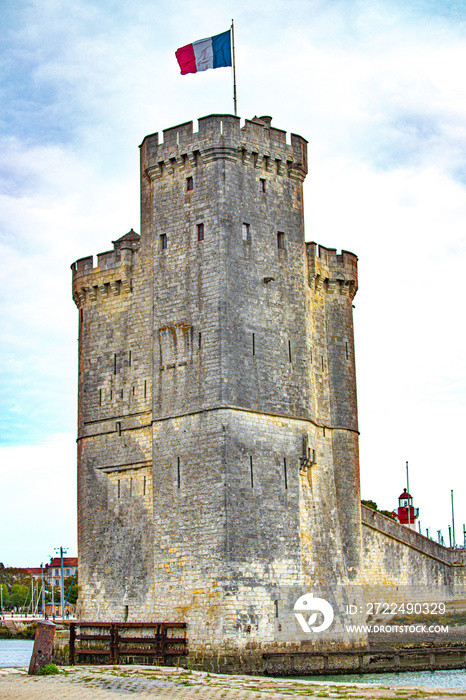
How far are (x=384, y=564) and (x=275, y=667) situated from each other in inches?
293

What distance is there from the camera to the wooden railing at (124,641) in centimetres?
2634

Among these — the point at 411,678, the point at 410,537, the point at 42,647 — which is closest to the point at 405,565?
the point at 410,537

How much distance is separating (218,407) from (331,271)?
27.0 ft

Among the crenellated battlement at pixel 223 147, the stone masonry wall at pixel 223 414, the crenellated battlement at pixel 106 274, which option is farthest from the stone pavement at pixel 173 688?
the crenellated battlement at pixel 223 147

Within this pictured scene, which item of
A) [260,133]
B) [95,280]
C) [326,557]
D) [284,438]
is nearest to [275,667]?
[326,557]

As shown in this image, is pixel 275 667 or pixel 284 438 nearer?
pixel 275 667

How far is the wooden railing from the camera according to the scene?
26344 millimetres

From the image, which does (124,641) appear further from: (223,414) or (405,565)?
(405,565)

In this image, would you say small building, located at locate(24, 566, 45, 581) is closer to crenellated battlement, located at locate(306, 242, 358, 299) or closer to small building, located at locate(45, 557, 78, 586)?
small building, located at locate(45, 557, 78, 586)

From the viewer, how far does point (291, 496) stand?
27984mm

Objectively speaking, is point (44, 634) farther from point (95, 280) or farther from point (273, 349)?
point (95, 280)

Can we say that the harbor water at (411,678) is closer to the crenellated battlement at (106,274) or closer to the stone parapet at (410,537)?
the stone parapet at (410,537)

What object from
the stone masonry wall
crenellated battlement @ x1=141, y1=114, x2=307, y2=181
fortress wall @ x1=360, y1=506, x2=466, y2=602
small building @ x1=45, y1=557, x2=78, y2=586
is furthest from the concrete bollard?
small building @ x1=45, y1=557, x2=78, y2=586

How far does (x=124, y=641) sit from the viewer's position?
2733 centimetres
